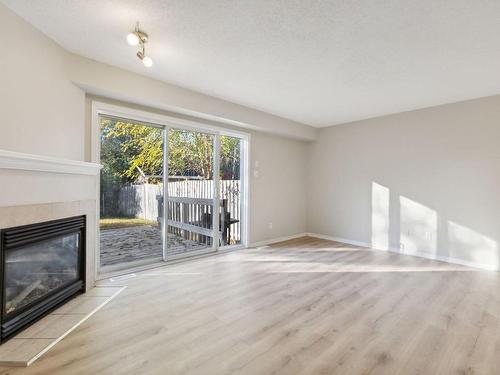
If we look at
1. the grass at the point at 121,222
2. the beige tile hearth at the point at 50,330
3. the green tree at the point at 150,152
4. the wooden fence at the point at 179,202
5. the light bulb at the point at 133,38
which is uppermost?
the light bulb at the point at 133,38

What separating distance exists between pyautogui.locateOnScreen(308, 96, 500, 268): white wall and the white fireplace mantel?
4.60 metres

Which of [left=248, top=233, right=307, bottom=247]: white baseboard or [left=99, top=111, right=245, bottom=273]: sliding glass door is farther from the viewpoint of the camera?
[left=248, top=233, right=307, bottom=247]: white baseboard

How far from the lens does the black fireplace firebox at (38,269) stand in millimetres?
2043

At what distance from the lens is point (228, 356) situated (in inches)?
73.3

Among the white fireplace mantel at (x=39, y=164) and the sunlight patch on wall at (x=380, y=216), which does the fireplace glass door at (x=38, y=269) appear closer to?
the white fireplace mantel at (x=39, y=164)


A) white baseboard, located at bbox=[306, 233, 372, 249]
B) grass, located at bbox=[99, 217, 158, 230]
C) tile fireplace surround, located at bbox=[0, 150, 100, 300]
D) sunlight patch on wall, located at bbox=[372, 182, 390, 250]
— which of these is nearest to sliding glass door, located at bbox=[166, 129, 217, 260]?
grass, located at bbox=[99, 217, 158, 230]

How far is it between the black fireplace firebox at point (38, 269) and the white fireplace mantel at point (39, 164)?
0.49m

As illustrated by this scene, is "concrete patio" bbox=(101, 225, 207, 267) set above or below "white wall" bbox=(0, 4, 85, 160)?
below

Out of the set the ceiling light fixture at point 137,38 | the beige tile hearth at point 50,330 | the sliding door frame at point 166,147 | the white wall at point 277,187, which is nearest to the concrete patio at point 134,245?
the sliding door frame at point 166,147

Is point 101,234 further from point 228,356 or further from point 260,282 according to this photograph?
point 228,356

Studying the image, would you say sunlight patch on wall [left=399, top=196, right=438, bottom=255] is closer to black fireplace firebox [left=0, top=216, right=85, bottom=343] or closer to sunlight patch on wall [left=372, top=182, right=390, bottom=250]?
sunlight patch on wall [left=372, top=182, right=390, bottom=250]

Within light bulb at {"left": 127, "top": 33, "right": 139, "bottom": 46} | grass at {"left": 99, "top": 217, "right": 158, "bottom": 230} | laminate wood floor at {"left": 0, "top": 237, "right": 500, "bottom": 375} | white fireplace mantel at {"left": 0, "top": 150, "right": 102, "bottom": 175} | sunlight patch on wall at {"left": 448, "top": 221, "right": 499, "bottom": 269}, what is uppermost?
light bulb at {"left": 127, "top": 33, "right": 139, "bottom": 46}

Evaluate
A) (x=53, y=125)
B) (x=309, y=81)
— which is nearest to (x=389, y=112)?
(x=309, y=81)

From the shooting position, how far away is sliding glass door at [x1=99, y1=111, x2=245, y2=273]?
3555mm
